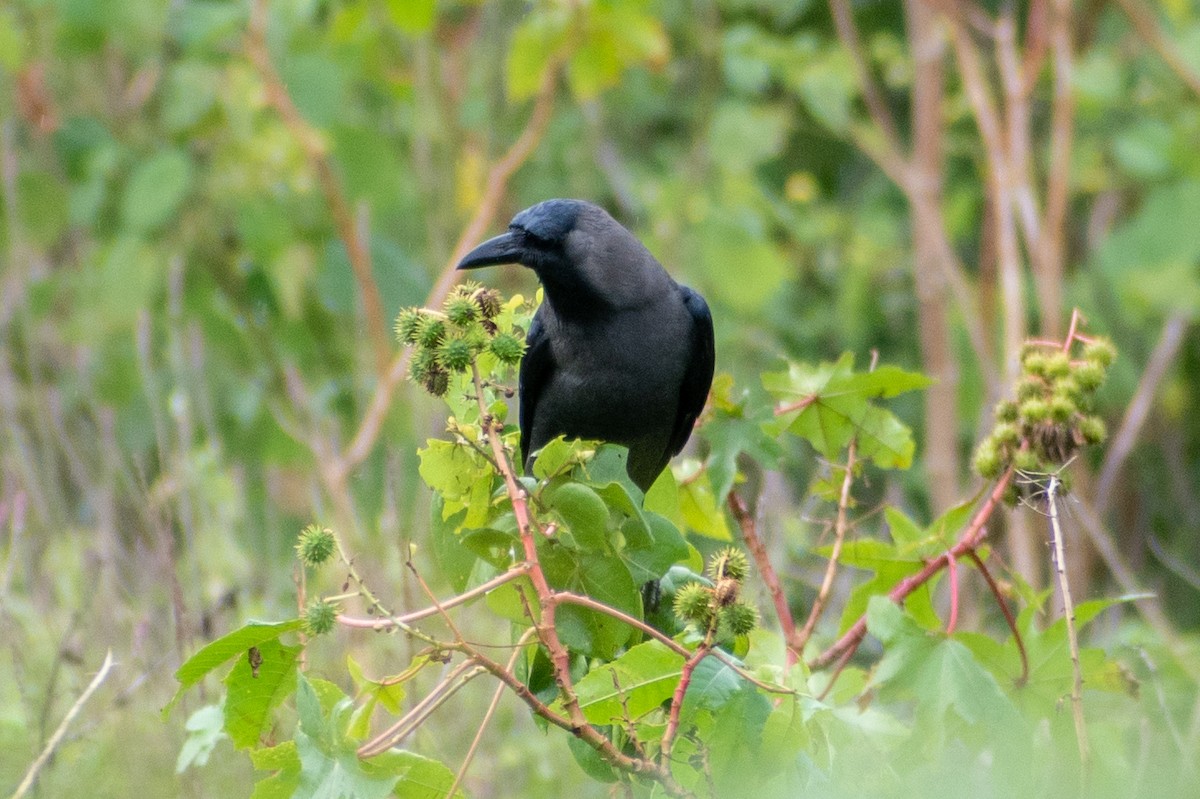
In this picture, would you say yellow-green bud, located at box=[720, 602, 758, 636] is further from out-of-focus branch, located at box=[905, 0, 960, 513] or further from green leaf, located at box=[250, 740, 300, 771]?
out-of-focus branch, located at box=[905, 0, 960, 513]

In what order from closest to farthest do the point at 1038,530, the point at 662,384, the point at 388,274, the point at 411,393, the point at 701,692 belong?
the point at 701,692
the point at 662,384
the point at 411,393
the point at 388,274
the point at 1038,530

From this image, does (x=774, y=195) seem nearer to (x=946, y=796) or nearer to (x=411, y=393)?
(x=411, y=393)

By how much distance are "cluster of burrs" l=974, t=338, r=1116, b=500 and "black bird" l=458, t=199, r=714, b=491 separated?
1.09 metres

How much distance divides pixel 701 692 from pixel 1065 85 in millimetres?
5189

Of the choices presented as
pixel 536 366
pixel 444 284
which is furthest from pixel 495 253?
pixel 444 284

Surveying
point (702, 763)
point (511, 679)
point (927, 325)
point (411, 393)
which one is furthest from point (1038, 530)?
point (511, 679)

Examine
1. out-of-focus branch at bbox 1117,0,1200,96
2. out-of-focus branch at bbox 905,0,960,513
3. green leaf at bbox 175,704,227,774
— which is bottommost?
out-of-focus branch at bbox 905,0,960,513

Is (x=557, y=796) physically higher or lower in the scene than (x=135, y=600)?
lower

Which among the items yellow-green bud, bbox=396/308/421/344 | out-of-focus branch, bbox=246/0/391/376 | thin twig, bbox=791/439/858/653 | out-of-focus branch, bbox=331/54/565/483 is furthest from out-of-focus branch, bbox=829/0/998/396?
yellow-green bud, bbox=396/308/421/344

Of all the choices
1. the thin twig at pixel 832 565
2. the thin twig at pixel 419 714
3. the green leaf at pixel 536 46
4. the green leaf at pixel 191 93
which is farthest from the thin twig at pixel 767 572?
the green leaf at pixel 191 93

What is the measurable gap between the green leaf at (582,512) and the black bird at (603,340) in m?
1.27

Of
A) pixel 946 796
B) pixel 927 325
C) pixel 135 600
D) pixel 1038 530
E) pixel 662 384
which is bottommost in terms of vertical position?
pixel 1038 530

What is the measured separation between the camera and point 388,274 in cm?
597

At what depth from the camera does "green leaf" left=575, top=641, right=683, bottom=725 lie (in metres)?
1.83
